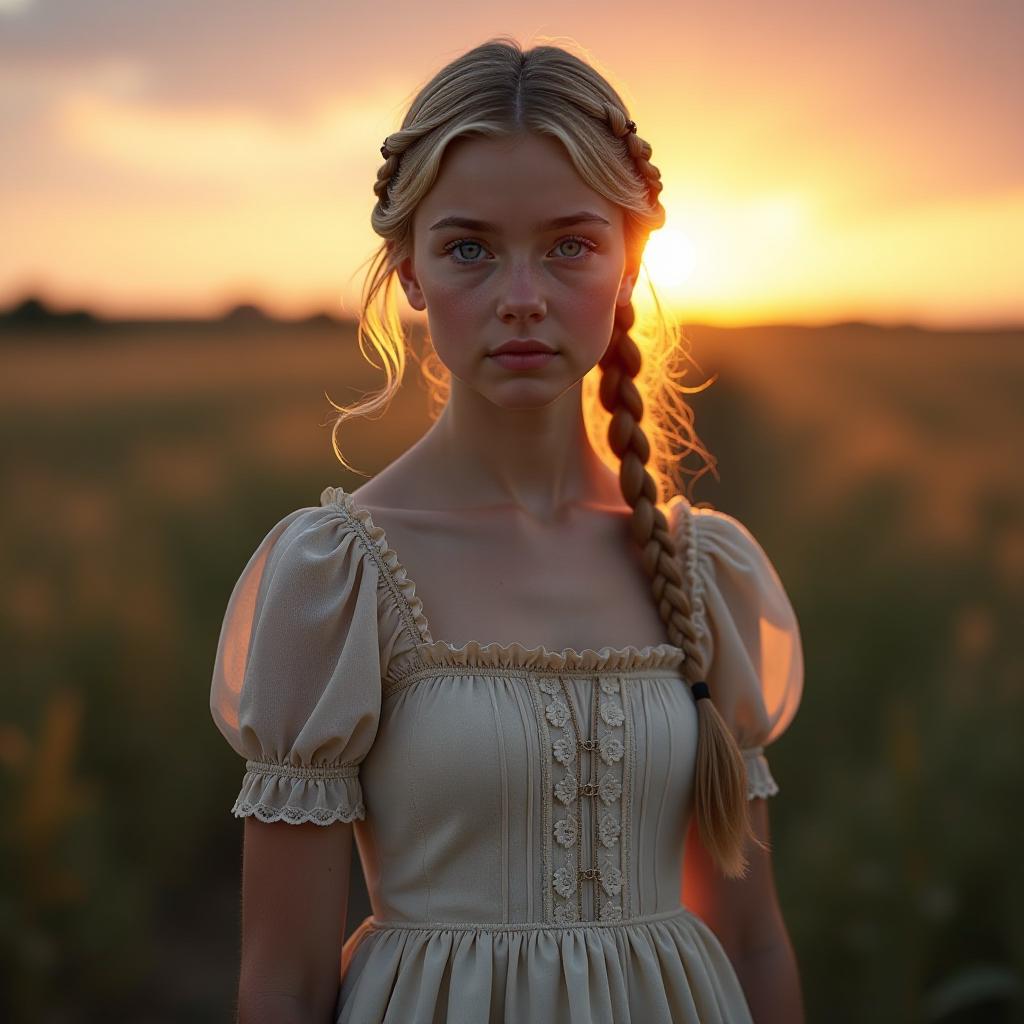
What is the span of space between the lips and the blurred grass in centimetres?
173

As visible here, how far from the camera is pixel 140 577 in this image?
510cm

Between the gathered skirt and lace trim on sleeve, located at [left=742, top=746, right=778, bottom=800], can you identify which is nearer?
the gathered skirt

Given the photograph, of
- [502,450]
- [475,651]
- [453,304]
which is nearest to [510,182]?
[453,304]

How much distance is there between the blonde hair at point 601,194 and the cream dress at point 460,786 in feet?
0.23

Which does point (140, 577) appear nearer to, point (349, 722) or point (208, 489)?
point (208, 489)

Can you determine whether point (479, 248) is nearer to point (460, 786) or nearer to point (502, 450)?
point (502, 450)

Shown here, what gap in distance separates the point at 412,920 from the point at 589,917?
211 mm

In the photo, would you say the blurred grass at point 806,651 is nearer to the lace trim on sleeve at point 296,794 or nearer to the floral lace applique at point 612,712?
the floral lace applique at point 612,712

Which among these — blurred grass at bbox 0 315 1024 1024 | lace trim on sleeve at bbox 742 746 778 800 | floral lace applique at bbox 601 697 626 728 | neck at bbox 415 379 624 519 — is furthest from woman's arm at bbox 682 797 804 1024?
blurred grass at bbox 0 315 1024 1024

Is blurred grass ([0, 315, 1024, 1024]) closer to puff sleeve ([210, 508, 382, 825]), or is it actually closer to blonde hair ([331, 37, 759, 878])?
blonde hair ([331, 37, 759, 878])

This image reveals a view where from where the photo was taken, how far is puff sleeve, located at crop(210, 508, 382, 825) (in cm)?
161

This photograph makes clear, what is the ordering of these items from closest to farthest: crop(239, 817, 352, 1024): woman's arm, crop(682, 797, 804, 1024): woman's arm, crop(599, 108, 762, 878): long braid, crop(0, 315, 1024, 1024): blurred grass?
crop(239, 817, 352, 1024): woman's arm, crop(599, 108, 762, 878): long braid, crop(682, 797, 804, 1024): woman's arm, crop(0, 315, 1024, 1024): blurred grass

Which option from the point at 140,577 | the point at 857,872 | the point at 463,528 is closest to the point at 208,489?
the point at 140,577

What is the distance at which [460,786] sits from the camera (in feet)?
5.29
